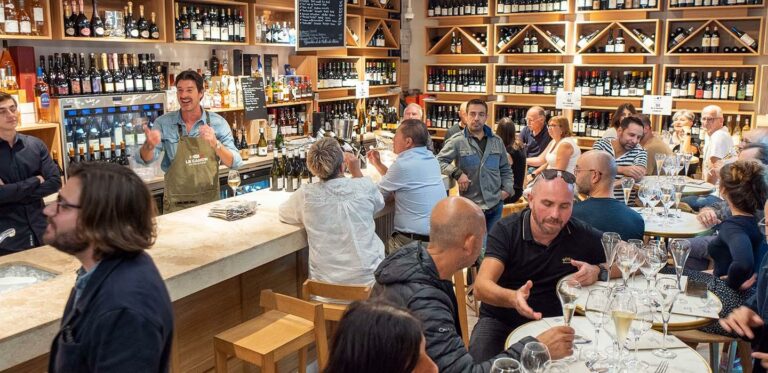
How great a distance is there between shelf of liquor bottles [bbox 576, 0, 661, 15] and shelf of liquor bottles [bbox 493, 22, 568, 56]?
0.32 meters

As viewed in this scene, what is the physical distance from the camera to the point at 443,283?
7.57 ft

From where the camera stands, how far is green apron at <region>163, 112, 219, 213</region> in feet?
14.3

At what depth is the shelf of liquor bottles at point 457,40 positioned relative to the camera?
8.78m

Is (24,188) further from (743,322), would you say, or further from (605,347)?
(743,322)

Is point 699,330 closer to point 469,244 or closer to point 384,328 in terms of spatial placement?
point 469,244

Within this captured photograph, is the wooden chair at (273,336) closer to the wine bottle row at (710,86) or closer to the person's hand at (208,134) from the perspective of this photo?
the person's hand at (208,134)

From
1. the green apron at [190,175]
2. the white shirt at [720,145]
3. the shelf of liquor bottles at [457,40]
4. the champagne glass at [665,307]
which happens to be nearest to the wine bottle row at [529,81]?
the shelf of liquor bottles at [457,40]

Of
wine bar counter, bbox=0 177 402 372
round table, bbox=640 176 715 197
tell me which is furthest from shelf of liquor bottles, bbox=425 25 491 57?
wine bar counter, bbox=0 177 402 372

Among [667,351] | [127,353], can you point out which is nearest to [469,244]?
[667,351]

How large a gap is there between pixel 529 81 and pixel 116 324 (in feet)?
24.9

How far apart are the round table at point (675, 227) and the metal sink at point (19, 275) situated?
344 centimetres

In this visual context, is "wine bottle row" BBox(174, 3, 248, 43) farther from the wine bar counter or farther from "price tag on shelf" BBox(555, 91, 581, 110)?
"price tag on shelf" BBox(555, 91, 581, 110)

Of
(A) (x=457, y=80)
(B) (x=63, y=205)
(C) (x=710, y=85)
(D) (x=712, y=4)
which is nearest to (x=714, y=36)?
(D) (x=712, y=4)

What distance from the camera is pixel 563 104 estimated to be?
7.98 metres
